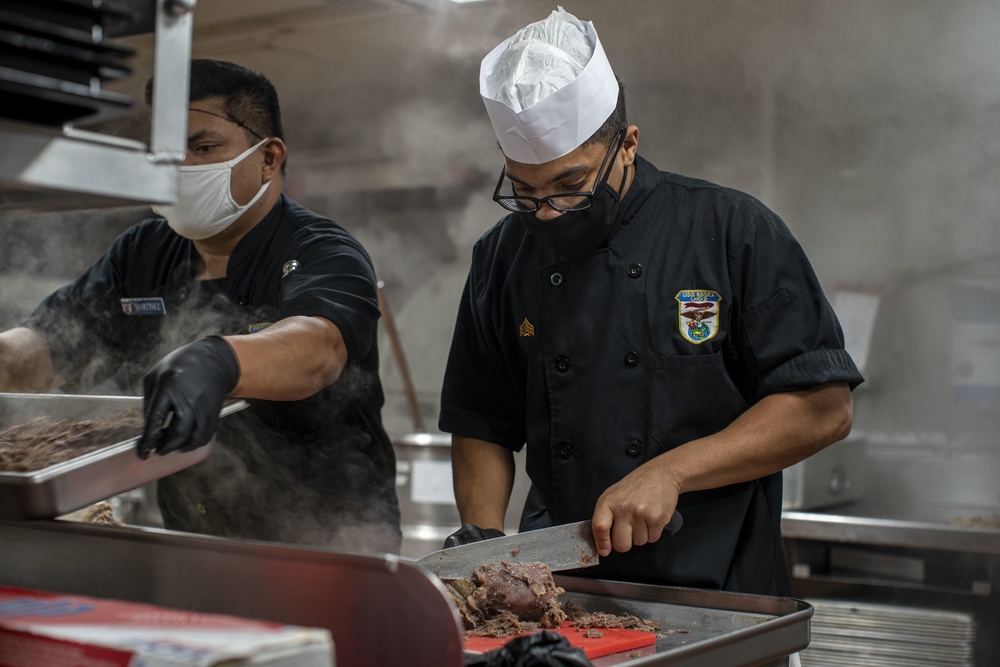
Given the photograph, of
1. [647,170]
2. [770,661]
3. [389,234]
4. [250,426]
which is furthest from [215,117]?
[389,234]

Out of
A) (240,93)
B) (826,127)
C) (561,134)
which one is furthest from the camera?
(826,127)

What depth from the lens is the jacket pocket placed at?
2.11 m

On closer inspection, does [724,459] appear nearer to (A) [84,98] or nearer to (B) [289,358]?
(B) [289,358]

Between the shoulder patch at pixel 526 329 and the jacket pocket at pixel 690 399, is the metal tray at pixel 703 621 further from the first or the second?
the shoulder patch at pixel 526 329

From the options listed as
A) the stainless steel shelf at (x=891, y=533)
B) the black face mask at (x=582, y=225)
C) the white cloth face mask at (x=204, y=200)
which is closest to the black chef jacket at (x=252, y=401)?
the white cloth face mask at (x=204, y=200)

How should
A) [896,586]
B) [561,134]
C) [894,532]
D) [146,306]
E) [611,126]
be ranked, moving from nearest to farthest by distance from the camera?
1. [561,134]
2. [611,126]
3. [146,306]
4. [894,532]
5. [896,586]

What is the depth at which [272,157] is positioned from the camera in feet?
8.32

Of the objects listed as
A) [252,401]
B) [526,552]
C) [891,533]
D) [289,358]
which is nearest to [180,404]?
[289,358]

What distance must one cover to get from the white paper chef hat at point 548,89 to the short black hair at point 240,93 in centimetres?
59

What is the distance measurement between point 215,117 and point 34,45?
140 cm

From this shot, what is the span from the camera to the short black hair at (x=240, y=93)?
2.44m

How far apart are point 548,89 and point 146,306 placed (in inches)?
47.3

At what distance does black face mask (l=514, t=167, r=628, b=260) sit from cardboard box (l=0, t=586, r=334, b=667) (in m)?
1.21

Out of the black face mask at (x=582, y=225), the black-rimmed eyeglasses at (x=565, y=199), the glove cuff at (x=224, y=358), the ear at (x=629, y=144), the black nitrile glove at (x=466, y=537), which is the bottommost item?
the black nitrile glove at (x=466, y=537)
